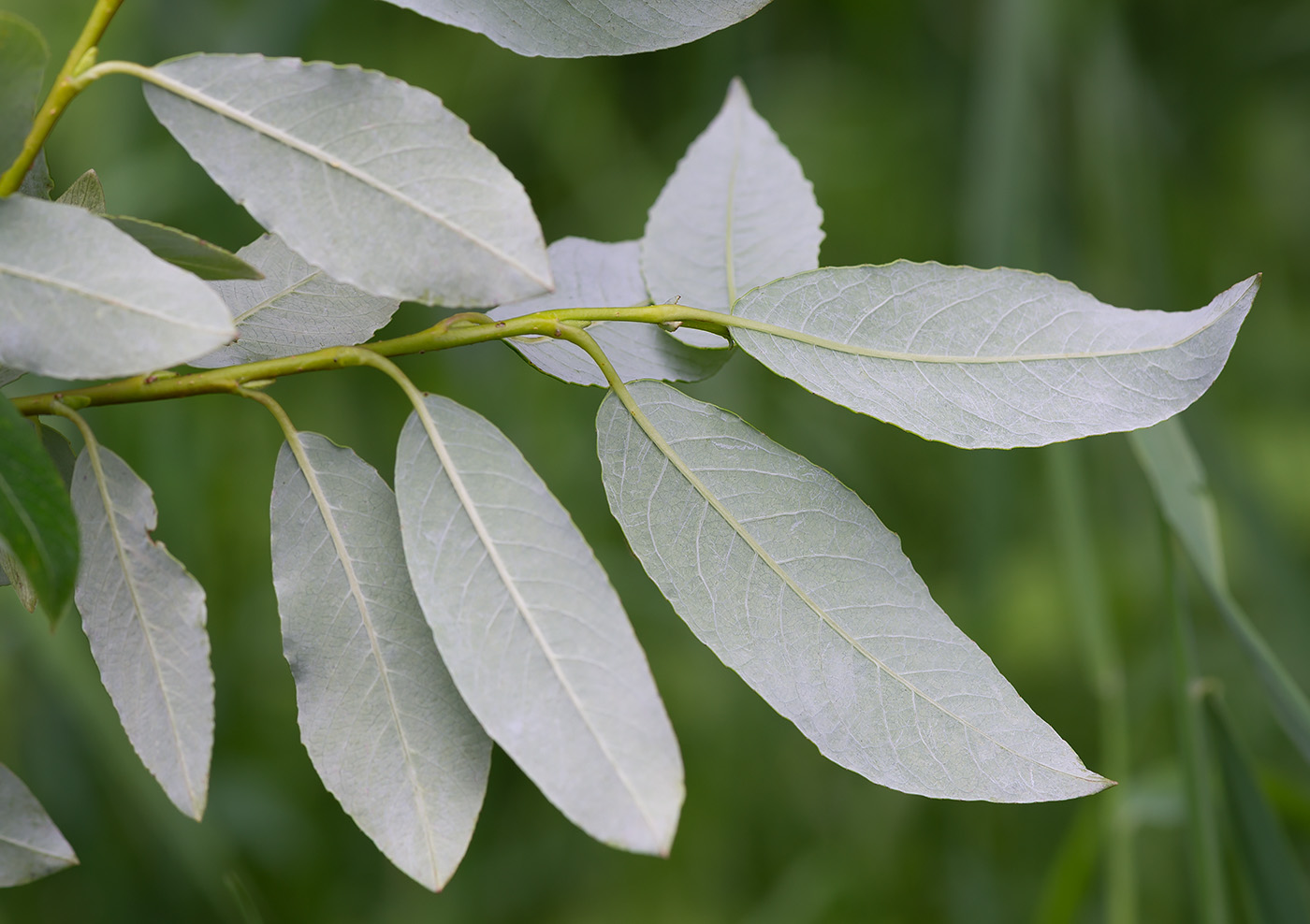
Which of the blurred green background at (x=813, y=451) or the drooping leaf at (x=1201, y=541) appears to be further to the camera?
the blurred green background at (x=813, y=451)

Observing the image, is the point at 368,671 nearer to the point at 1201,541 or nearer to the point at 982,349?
the point at 982,349

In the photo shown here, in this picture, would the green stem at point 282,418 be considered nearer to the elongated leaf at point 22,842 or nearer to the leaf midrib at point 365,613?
the leaf midrib at point 365,613

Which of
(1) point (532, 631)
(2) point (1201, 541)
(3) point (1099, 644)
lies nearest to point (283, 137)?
(1) point (532, 631)

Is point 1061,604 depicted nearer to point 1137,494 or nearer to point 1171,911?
point 1137,494

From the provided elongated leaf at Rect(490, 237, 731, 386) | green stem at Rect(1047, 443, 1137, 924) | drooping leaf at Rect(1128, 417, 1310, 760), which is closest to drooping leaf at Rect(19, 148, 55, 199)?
elongated leaf at Rect(490, 237, 731, 386)

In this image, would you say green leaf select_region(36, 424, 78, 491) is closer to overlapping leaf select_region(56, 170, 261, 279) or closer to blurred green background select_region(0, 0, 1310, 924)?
overlapping leaf select_region(56, 170, 261, 279)

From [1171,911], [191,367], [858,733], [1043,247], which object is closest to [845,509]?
[858,733]

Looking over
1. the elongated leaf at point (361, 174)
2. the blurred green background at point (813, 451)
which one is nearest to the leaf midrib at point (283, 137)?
the elongated leaf at point (361, 174)

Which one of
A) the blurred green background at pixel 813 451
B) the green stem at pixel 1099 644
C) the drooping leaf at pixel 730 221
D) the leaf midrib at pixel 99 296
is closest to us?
the leaf midrib at pixel 99 296
